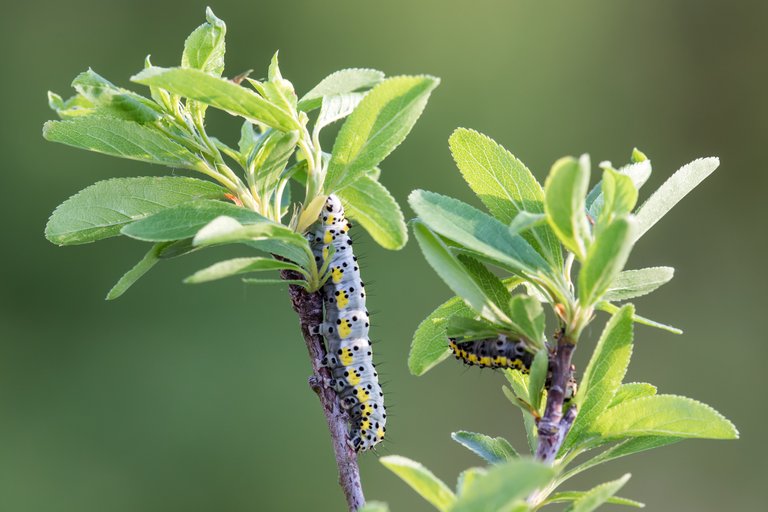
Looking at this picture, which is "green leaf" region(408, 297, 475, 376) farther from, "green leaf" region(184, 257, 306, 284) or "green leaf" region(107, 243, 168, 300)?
"green leaf" region(107, 243, 168, 300)

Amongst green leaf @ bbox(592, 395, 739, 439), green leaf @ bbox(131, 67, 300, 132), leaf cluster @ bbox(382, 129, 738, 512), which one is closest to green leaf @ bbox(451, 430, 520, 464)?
leaf cluster @ bbox(382, 129, 738, 512)

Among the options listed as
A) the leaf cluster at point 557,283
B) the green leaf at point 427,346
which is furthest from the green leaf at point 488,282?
the green leaf at point 427,346

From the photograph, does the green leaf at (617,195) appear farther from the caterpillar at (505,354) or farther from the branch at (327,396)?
the branch at (327,396)

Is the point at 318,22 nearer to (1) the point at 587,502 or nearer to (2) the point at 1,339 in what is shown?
(2) the point at 1,339

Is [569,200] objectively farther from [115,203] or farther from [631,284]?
[115,203]

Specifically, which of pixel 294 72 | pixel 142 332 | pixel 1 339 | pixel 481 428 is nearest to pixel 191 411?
pixel 142 332
